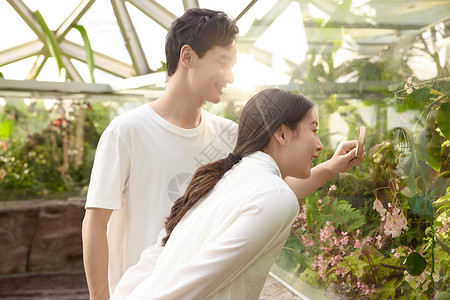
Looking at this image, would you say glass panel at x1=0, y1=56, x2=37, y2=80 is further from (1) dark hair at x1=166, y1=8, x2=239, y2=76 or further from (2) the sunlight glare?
(1) dark hair at x1=166, y1=8, x2=239, y2=76

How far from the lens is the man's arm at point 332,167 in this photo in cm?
148

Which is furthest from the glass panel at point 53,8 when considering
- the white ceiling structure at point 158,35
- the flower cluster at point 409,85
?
the flower cluster at point 409,85

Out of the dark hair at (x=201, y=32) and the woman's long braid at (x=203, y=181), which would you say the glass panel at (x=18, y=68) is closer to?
the dark hair at (x=201, y=32)

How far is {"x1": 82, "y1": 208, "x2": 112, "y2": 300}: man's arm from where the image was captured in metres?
1.54

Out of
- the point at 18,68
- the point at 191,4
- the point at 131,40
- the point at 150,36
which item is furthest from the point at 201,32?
the point at 18,68

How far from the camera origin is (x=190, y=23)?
166 centimetres

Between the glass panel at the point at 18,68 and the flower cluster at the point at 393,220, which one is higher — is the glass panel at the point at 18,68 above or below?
below

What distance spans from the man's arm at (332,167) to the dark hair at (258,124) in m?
0.29

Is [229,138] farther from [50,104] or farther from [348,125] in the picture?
[50,104]

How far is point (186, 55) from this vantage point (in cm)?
165

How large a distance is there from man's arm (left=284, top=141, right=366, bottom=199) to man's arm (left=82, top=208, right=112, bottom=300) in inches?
21.5

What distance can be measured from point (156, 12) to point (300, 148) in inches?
139

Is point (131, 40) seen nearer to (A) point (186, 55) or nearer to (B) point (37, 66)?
(B) point (37, 66)

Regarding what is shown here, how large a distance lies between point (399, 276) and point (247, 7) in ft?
4.68
